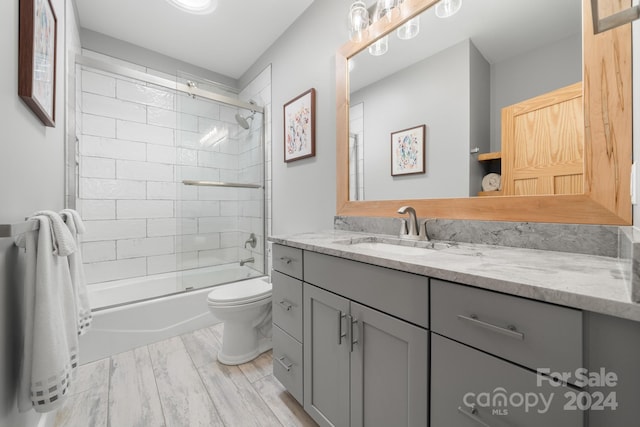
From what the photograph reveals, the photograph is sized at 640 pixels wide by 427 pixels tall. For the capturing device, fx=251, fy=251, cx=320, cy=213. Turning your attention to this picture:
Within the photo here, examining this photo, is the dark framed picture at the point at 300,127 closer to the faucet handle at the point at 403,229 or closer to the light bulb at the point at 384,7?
the light bulb at the point at 384,7

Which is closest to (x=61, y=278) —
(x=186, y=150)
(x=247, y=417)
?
(x=247, y=417)

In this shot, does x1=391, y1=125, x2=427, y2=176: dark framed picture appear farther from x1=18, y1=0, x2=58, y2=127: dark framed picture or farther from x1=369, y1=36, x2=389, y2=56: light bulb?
x1=18, y1=0, x2=58, y2=127: dark framed picture

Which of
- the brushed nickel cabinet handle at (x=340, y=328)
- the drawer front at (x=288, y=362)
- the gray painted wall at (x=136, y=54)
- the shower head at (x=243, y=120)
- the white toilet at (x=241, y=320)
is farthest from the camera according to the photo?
the shower head at (x=243, y=120)

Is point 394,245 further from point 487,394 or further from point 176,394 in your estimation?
point 176,394

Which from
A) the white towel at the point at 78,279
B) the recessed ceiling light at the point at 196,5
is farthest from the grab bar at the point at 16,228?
the recessed ceiling light at the point at 196,5

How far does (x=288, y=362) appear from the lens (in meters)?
1.29

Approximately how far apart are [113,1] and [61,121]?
3.73 ft

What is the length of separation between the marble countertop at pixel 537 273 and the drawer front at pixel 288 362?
23.9 inches

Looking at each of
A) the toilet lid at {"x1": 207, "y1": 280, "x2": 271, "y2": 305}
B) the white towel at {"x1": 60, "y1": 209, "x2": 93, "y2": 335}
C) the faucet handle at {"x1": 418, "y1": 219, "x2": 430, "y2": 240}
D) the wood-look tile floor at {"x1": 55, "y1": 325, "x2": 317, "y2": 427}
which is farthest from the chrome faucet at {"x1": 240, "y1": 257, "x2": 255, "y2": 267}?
the faucet handle at {"x1": 418, "y1": 219, "x2": 430, "y2": 240}

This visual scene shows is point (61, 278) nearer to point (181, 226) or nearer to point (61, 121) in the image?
point (61, 121)

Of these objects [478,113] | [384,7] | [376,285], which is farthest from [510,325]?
[384,7]

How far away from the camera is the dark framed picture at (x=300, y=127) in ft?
6.33

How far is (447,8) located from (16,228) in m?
Result: 1.82

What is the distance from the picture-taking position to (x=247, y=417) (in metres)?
1.24
